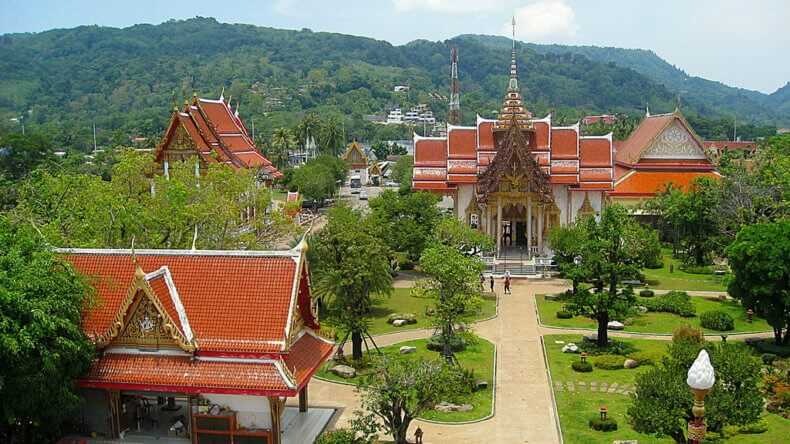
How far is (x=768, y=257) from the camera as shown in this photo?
31.8m

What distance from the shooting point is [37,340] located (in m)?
19.5

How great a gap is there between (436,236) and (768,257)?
1936 centimetres

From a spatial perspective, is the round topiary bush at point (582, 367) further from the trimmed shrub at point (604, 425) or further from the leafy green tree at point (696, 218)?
the leafy green tree at point (696, 218)

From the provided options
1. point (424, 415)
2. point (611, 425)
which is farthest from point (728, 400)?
point (424, 415)

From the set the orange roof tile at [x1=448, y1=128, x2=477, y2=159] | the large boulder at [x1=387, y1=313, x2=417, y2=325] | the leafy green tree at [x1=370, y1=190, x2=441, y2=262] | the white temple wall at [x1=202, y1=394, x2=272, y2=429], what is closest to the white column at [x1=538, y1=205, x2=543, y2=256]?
the orange roof tile at [x1=448, y1=128, x2=477, y2=159]

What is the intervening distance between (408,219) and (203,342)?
29.4 meters

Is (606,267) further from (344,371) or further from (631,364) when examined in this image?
(344,371)

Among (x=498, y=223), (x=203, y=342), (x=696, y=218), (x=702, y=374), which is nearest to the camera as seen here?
(x=702, y=374)

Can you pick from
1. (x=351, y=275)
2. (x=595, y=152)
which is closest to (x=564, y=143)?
(x=595, y=152)

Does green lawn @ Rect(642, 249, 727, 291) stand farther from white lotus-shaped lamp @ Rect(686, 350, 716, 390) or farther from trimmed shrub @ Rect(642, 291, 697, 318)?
white lotus-shaped lamp @ Rect(686, 350, 716, 390)

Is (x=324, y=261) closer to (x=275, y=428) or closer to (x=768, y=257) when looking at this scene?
(x=275, y=428)

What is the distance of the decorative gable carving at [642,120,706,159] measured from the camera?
65.6m

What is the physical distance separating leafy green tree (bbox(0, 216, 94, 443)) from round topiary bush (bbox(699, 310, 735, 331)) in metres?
27.6

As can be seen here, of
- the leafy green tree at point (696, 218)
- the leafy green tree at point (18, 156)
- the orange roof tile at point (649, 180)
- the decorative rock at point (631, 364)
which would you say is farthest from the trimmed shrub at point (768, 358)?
the leafy green tree at point (18, 156)
